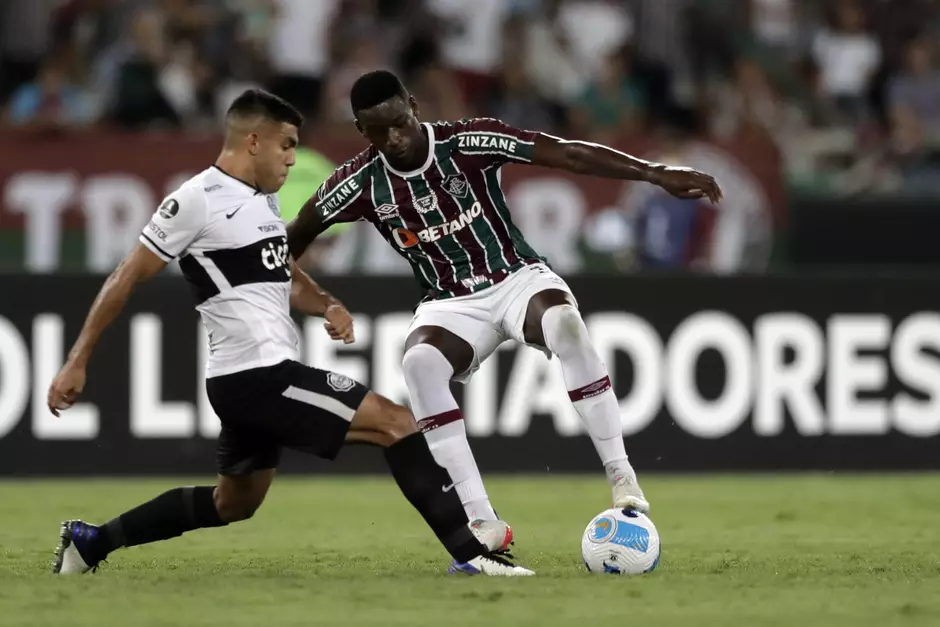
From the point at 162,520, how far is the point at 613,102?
8589 millimetres

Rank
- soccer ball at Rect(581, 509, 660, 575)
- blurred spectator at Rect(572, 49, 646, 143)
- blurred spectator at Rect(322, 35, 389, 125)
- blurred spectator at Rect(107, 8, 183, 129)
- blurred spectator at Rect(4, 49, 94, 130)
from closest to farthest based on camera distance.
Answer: soccer ball at Rect(581, 509, 660, 575) → blurred spectator at Rect(4, 49, 94, 130) → blurred spectator at Rect(107, 8, 183, 129) → blurred spectator at Rect(322, 35, 389, 125) → blurred spectator at Rect(572, 49, 646, 143)

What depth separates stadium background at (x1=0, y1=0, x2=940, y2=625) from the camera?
1145 cm

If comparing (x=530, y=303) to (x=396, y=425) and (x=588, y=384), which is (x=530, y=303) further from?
(x=396, y=425)

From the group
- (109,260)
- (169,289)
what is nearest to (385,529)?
(169,289)

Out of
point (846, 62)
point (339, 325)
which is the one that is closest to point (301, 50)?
point (846, 62)

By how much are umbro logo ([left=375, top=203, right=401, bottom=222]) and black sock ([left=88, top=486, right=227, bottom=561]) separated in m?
1.40

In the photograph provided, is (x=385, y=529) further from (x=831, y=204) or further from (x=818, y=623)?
(x=831, y=204)

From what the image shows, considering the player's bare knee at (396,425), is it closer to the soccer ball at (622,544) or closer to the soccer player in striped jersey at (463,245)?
the soccer player in striped jersey at (463,245)

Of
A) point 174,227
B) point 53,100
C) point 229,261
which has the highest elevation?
point 53,100

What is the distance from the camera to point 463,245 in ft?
24.6

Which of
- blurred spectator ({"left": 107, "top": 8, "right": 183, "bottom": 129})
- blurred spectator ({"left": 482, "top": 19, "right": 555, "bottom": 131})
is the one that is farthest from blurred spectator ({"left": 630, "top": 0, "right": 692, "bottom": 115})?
blurred spectator ({"left": 107, "top": 8, "right": 183, "bottom": 129})

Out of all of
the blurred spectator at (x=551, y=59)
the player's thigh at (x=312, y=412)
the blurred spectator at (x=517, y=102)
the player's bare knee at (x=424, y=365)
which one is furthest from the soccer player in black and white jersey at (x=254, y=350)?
the blurred spectator at (x=551, y=59)

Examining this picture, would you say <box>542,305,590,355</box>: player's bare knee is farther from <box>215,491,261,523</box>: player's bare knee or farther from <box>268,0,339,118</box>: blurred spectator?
<box>268,0,339,118</box>: blurred spectator

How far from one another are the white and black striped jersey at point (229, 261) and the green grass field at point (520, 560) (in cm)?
90
